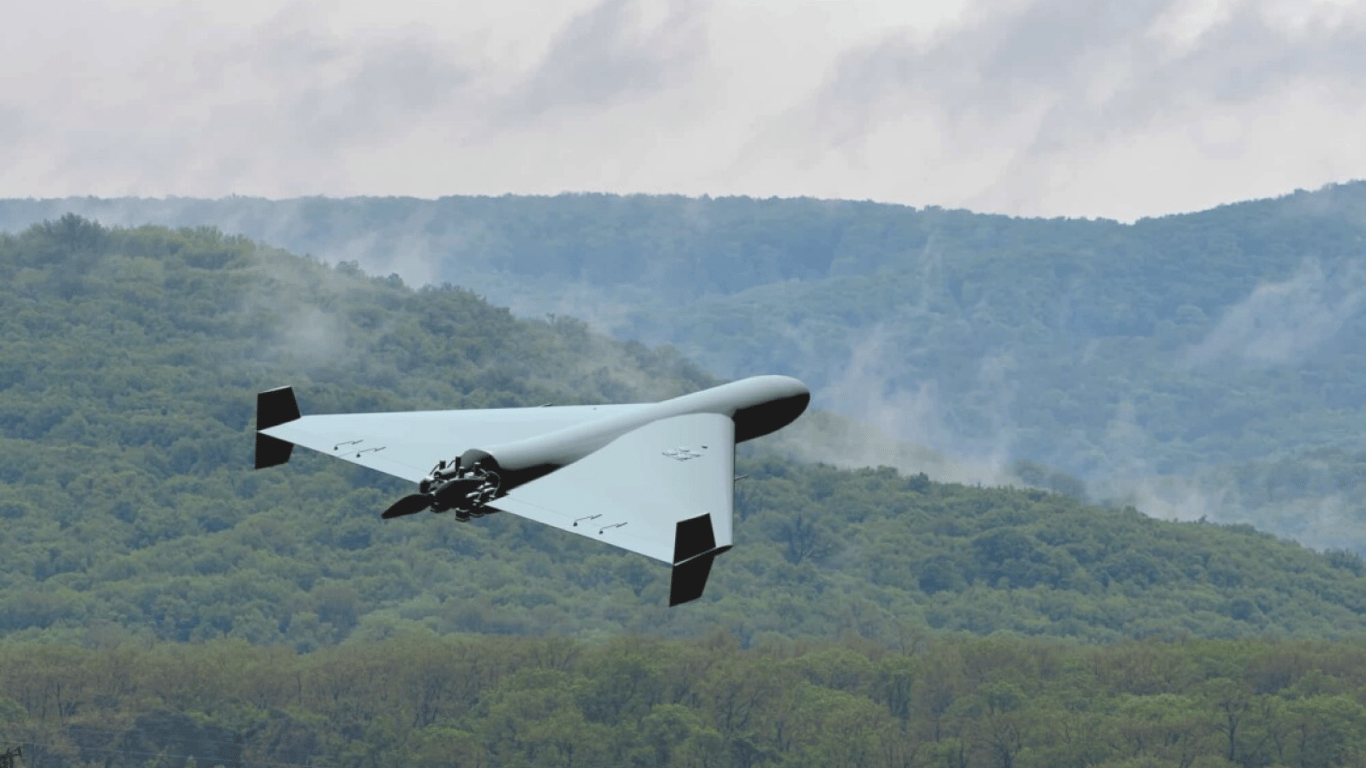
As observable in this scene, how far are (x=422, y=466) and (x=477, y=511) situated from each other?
5.99 metres

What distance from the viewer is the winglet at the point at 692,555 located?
4791cm

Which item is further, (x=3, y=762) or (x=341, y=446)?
(x=3, y=762)

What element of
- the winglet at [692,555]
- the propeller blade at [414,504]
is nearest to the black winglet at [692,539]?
the winglet at [692,555]

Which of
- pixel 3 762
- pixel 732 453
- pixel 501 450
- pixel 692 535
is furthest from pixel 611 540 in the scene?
pixel 3 762

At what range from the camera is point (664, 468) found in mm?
58469

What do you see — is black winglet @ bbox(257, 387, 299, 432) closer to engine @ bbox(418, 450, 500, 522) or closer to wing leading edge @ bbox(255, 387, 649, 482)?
wing leading edge @ bbox(255, 387, 649, 482)

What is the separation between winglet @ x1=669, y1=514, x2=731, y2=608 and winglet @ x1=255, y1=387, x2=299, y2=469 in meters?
19.7

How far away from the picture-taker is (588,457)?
59531 mm

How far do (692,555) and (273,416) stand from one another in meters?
21.7

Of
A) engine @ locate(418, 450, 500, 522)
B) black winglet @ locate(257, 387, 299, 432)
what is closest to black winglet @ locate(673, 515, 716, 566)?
engine @ locate(418, 450, 500, 522)

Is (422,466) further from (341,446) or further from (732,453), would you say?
(732,453)

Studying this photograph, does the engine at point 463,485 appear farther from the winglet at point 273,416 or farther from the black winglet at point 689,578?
the winglet at point 273,416

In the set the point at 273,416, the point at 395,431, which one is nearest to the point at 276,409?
the point at 273,416

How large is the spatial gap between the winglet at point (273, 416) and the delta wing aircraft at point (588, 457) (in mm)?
31
